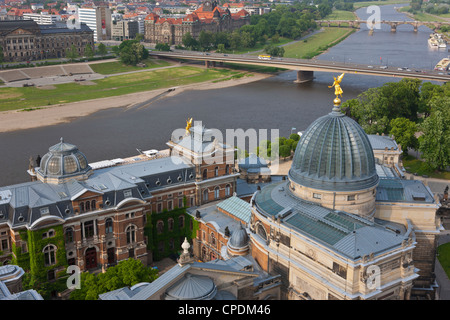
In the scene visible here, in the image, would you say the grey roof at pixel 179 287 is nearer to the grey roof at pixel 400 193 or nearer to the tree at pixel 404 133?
the grey roof at pixel 400 193

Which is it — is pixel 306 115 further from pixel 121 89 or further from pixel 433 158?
pixel 121 89

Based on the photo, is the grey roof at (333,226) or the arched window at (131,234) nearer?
the grey roof at (333,226)

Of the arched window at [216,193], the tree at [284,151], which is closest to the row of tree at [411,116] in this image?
the tree at [284,151]

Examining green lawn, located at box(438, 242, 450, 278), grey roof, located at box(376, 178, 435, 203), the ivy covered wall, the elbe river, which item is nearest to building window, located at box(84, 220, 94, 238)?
the ivy covered wall

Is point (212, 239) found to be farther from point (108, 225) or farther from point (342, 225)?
point (342, 225)

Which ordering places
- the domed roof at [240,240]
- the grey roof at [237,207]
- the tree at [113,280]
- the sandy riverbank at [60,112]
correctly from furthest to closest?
the sandy riverbank at [60,112], the grey roof at [237,207], the domed roof at [240,240], the tree at [113,280]

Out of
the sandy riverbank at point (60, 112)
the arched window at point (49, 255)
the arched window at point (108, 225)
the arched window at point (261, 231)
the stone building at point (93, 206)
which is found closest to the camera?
the arched window at point (261, 231)
